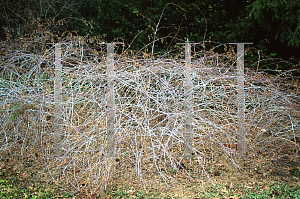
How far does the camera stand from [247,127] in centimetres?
404

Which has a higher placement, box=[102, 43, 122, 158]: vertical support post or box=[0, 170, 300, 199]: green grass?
box=[102, 43, 122, 158]: vertical support post

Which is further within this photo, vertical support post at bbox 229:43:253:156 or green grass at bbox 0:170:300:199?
vertical support post at bbox 229:43:253:156

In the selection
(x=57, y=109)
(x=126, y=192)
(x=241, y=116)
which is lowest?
(x=126, y=192)

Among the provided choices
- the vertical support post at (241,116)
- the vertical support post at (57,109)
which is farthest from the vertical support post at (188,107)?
the vertical support post at (57,109)

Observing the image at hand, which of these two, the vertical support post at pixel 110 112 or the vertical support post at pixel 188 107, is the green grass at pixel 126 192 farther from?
the vertical support post at pixel 188 107

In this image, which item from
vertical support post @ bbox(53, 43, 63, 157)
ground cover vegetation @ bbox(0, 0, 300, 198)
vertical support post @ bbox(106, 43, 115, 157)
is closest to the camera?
ground cover vegetation @ bbox(0, 0, 300, 198)

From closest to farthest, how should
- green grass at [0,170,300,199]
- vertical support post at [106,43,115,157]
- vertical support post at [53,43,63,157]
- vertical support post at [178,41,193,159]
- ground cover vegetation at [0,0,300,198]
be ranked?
green grass at [0,170,300,199], ground cover vegetation at [0,0,300,198], vertical support post at [106,43,115,157], vertical support post at [178,41,193,159], vertical support post at [53,43,63,157]

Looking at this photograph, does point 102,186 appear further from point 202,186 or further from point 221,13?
point 221,13

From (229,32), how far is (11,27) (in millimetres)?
6447

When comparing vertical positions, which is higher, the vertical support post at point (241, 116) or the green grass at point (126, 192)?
the vertical support post at point (241, 116)

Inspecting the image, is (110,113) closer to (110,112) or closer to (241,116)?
(110,112)

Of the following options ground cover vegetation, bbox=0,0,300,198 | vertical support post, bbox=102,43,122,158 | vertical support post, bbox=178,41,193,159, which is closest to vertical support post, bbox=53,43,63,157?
ground cover vegetation, bbox=0,0,300,198

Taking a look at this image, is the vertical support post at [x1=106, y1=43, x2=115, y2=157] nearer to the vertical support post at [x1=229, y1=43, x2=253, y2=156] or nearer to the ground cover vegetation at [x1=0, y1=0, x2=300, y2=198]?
the ground cover vegetation at [x1=0, y1=0, x2=300, y2=198]

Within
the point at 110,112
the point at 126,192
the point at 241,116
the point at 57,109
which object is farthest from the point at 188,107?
the point at 57,109
